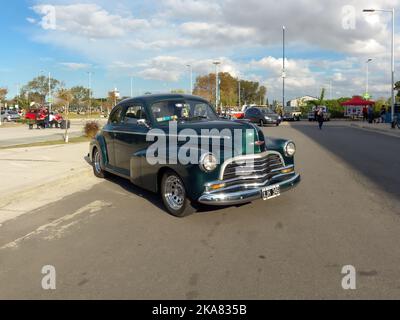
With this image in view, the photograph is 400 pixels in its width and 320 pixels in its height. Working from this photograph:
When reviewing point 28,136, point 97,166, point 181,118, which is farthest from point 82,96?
point 181,118

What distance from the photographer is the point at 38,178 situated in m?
8.30

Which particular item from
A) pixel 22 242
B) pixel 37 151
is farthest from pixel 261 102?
pixel 22 242

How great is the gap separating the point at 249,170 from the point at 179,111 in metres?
1.94

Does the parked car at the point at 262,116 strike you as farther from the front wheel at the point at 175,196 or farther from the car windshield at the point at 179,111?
the front wheel at the point at 175,196

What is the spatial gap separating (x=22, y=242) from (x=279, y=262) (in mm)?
3234

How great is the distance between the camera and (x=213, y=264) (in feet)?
13.3

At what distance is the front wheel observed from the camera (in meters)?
5.53

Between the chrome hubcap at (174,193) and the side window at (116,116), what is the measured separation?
2.44m

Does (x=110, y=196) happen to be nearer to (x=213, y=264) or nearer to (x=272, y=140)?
(x=272, y=140)

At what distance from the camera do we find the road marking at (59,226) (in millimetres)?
4988

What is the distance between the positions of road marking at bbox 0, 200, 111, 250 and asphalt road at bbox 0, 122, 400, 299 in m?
0.01

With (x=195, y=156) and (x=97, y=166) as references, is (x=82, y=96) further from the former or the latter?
(x=195, y=156)
